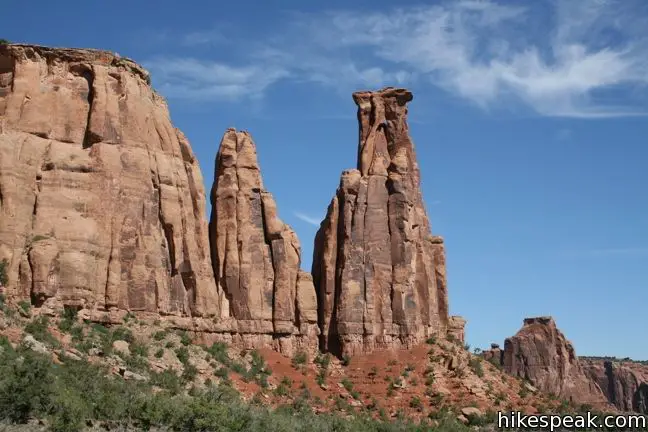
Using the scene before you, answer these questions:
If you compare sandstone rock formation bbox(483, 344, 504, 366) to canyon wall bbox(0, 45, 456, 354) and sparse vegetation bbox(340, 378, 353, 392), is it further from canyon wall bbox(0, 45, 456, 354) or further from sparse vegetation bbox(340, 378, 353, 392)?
sparse vegetation bbox(340, 378, 353, 392)

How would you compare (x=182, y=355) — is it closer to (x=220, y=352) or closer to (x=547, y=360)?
(x=220, y=352)

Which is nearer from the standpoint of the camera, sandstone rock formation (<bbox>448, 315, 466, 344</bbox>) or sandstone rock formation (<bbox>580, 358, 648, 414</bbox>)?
sandstone rock formation (<bbox>448, 315, 466, 344</bbox>)

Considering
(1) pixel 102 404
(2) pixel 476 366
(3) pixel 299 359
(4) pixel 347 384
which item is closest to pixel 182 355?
(3) pixel 299 359

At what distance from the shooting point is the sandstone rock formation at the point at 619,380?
136000 mm

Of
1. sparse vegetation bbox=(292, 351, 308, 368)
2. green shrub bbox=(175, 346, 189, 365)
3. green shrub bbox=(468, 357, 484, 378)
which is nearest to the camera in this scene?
green shrub bbox=(175, 346, 189, 365)

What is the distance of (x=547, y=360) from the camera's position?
114 metres

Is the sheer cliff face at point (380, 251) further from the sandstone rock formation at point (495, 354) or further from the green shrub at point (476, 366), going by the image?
the sandstone rock formation at point (495, 354)

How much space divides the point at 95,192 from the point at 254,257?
44.1ft

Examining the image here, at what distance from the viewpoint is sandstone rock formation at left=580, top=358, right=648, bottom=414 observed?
5354 inches

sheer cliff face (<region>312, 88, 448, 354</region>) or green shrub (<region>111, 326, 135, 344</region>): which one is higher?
sheer cliff face (<region>312, 88, 448, 354</region>)

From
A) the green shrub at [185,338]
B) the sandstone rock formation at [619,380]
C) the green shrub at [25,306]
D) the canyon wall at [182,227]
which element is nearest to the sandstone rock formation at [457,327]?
the canyon wall at [182,227]

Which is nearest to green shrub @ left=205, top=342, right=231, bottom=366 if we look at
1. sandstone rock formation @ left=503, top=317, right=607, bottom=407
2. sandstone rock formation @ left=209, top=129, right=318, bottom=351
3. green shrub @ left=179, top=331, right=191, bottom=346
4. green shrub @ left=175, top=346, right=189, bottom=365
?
green shrub @ left=179, top=331, right=191, bottom=346

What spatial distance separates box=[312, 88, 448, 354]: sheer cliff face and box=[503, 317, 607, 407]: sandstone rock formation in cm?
4328

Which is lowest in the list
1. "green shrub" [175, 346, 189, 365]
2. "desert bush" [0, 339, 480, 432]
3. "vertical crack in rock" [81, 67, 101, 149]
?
"desert bush" [0, 339, 480, 432]
